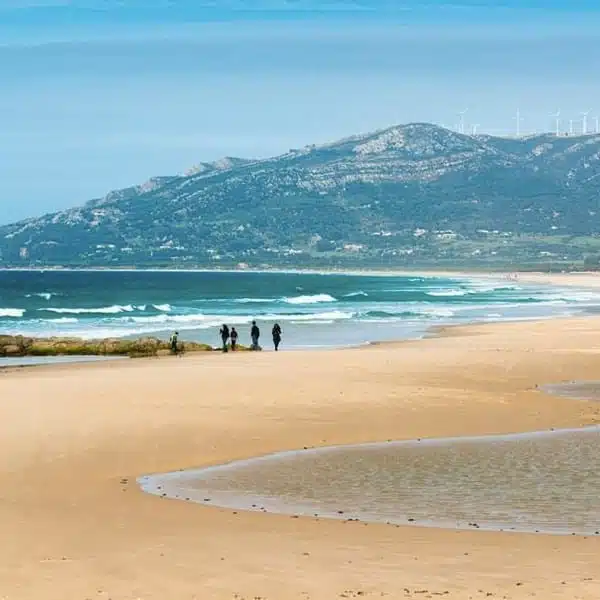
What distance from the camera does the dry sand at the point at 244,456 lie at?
468 inches

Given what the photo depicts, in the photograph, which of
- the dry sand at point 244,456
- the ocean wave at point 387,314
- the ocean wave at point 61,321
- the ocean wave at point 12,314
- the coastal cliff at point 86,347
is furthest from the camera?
the ocean wave at point 12,314

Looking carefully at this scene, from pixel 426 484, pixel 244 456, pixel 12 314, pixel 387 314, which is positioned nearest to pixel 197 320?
pixel 387 314


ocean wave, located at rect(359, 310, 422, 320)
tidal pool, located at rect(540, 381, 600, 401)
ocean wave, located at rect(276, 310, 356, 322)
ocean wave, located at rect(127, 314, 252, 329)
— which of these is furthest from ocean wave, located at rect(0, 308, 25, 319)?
tidal pool, located at rect(540, 381, 600, 401)

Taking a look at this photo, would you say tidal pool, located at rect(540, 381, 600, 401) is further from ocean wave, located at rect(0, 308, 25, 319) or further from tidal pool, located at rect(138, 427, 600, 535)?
ocean wave, located at rect(0, 308, 25, 319)

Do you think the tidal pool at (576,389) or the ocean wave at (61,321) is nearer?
the tidal pool at (576,389)

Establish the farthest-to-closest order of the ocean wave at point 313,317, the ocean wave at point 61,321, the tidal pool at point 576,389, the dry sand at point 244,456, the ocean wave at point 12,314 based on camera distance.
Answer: the ocean wave at point 12,314, the ocean wave at point 313,317, the ocean wave at point 61,321, the tidal pool at point 576,389, the dry sand at point 244,456

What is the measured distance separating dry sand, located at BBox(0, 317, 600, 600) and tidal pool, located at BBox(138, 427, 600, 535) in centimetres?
65

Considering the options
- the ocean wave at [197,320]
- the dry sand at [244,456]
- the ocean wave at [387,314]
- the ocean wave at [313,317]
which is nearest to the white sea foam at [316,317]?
the ocean wave at [313,317]

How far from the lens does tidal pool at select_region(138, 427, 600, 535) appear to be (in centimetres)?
1530

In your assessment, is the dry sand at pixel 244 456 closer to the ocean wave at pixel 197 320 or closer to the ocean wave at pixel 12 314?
the ocean wave at pixel 197 320

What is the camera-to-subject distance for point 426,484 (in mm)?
17516

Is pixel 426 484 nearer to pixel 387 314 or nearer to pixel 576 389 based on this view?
pixel 576 389

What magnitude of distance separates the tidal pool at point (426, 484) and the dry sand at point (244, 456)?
Answer: 65 centimetres

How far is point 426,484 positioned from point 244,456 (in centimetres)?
401
